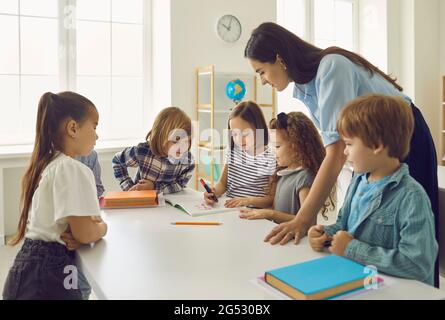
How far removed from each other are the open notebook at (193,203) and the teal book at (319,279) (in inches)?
28.3

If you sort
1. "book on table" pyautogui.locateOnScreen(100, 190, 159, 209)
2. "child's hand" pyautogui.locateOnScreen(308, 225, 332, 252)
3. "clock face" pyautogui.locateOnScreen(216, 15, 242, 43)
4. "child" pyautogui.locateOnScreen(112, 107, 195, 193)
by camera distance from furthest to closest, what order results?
1. "clock face" pyautogui.locateOnScreen(216, 15, 242, 43)
2. "child" pyautogui.locateOnScreen(112, 107, 195, 193)
3. "book on table" pyautogui.locateOnScreen(100, 190, 159, 209)
4. "child's hand" pyautogui.locateOnScreen(308, 225, 332, 252)

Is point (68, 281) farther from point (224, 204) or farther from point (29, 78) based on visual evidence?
point (29, 78)

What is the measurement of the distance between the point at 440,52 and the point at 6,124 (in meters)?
4.58

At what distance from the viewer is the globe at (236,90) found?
3900 mm

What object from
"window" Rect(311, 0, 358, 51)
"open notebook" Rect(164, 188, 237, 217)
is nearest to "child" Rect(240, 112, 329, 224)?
"open notebook" Rect(164, 188, 237, 217)

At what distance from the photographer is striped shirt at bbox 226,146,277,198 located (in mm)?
1993

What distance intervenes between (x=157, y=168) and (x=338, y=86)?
3.57 feet

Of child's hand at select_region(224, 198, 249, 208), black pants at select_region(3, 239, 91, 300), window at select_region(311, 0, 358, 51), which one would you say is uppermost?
window at select_region(311, 0, 358, 51)

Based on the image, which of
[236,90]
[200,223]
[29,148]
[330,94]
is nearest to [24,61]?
[29,148]

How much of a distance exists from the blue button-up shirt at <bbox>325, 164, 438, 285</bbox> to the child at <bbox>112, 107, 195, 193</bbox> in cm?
117

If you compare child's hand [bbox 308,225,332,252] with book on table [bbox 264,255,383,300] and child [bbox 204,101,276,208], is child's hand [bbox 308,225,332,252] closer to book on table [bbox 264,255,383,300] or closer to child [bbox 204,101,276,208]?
book on table [bbox 264,255,383,300]

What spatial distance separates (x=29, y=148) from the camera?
3.53 m

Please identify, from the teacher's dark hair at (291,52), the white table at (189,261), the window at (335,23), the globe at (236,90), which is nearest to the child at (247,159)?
the white table at (189,261)
